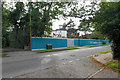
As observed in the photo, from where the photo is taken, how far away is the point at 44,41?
1855 cm

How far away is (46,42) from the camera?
18922mm

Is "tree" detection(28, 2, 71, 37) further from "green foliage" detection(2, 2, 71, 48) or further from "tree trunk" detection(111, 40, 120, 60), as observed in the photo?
"tree trunk" detection(111, 40, 120, 60)

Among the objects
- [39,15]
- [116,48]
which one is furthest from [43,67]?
[39,15]

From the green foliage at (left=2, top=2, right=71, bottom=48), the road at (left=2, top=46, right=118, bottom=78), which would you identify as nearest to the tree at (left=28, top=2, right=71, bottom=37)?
the green foliage at (left=2, top=2, right=71, bottom=48)

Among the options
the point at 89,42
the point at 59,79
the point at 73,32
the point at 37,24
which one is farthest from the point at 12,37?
the point at 73,32

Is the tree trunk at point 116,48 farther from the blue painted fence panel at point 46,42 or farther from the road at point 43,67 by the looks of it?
the blue painted fence panel at point 46,42

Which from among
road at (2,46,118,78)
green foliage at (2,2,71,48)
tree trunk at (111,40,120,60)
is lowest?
road at (2,46,118,78)

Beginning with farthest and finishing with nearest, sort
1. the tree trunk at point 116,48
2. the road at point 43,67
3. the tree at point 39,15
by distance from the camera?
the tree at point 39,15 → the tree trunk at point 116,48 → the road at point 43,67

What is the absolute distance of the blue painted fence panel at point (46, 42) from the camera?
1688 centimetres

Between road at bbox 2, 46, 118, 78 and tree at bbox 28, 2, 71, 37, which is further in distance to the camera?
tree at bbox 28, 2, 71, 37

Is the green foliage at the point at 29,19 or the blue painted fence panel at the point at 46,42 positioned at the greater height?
the green foliage at the point at 29,19

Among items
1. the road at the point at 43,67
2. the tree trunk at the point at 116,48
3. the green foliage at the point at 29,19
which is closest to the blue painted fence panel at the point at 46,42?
the green foliage at the point at 29,19

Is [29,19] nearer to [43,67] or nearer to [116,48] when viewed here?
[43,67]

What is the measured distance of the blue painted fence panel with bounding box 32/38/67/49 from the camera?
664 inches
